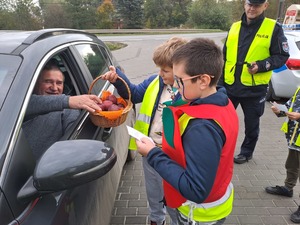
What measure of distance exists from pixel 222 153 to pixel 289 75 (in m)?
5.03

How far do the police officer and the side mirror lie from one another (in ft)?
8.16

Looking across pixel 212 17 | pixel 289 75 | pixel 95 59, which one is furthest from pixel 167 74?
pixel 212 17

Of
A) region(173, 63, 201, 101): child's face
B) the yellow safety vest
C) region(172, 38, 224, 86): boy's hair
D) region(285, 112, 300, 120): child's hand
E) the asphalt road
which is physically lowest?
the asphalt road

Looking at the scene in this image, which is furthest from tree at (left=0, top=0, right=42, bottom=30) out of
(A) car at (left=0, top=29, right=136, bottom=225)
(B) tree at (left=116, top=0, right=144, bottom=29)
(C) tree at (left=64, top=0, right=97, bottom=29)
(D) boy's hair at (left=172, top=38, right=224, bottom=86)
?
(D) boy's hair at (left=172, top=38, right=224, bottom=86)

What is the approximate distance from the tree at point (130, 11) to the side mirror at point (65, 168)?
142 ft

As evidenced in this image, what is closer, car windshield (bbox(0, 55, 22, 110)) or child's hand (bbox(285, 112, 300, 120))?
car windshield (bbox(0, 55, 22, 110))

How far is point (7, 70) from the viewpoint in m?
1.52

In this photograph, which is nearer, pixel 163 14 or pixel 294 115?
pixel 294 115

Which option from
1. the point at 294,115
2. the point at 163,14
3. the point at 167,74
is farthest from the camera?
the point at 163,14

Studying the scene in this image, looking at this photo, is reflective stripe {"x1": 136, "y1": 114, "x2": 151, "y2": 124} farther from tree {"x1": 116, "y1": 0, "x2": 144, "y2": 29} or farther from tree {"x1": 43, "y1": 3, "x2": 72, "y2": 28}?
tree {"x1": 116, "y1": 0, "x2": 144, "y2": 29}

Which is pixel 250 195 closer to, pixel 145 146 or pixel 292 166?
pixel 292 166

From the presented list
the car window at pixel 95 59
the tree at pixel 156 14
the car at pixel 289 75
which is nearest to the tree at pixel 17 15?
the tree at pixel 156 14

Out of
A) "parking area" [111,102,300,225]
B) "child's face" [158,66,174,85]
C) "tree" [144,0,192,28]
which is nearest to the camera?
"child's face" [158,66,174,85]

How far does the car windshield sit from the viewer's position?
1425 millimetres
